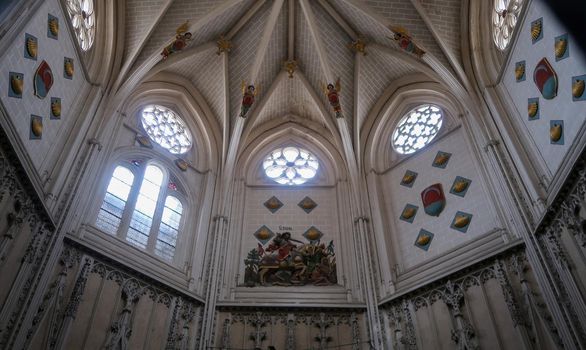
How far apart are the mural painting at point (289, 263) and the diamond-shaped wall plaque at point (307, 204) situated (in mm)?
1135

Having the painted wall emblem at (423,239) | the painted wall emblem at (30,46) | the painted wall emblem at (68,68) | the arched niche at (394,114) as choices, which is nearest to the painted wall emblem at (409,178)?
the arched niche at (394,114)

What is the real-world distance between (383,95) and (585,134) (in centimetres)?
884

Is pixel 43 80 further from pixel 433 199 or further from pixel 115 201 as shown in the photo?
pixel 433 199

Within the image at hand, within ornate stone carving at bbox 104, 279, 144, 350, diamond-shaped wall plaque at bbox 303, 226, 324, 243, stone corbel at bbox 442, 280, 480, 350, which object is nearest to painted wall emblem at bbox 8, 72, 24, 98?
ornate stone carving at bbox 104, 279, 144, 350

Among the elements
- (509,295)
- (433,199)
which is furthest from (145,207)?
(509,295)

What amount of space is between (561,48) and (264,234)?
8961mm

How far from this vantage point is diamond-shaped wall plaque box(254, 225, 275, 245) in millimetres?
14954

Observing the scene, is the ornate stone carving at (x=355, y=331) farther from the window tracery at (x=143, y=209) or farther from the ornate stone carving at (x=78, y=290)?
the ornate stone carving at (x=78, y=290)

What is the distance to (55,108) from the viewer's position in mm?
11156

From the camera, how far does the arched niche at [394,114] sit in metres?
15.6

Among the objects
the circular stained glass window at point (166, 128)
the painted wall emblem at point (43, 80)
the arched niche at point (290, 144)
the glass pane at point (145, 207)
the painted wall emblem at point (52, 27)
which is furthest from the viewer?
the arched niche at point (290, 144)

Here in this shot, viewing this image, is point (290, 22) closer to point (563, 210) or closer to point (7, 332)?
point (563, 210)

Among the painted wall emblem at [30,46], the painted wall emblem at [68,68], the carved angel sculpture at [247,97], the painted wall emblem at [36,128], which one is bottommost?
the painted wall emblem at [36,128]

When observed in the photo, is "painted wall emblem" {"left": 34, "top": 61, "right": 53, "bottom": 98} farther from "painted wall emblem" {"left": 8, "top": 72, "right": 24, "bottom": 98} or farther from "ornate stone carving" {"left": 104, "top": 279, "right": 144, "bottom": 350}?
"ornate stone carving" {"left": 104, "top": 279, "right": 144, "bottom": 350}
